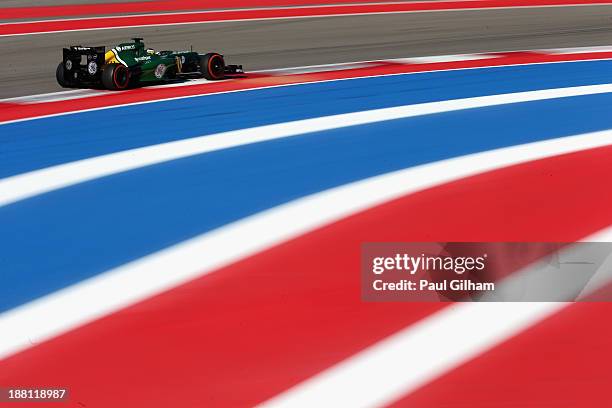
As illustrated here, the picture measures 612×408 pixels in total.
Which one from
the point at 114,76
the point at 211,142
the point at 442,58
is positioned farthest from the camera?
the point at 442,58

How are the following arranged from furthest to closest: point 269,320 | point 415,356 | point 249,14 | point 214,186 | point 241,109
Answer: point 249,14
point 241,109
point 214,186
point 269,320
point 415,356

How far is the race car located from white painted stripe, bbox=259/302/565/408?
6.25 m

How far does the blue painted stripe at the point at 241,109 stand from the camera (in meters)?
7.80

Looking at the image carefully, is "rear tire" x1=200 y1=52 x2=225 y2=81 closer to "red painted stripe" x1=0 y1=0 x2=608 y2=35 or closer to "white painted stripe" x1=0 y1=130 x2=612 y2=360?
"white painted stripe" x1=0 y1=130 x2=612 y2=360

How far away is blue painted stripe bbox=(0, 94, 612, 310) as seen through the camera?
5.43 m

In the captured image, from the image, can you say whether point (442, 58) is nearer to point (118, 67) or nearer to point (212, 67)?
point (212, 67)

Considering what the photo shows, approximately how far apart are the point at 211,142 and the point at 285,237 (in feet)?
7.70

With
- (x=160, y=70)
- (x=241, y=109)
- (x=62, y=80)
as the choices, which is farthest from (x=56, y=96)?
(x=241, y=109)

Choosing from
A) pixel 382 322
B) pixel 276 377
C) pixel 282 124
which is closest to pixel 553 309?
pixel 382 322

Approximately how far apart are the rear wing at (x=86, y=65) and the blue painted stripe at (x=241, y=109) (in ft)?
3.54

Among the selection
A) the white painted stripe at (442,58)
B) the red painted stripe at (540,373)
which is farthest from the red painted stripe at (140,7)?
the red painted stripe at (540,373)

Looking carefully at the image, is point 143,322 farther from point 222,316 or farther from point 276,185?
point 276,185

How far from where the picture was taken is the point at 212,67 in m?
10.5

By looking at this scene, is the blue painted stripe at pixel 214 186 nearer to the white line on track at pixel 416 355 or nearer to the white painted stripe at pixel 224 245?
the white painted stripe at pixel 224 245
